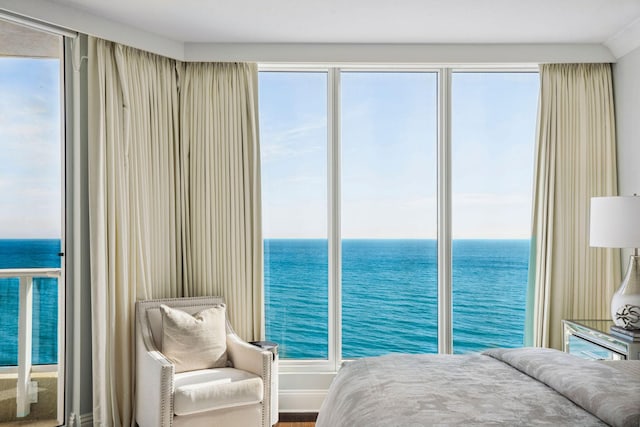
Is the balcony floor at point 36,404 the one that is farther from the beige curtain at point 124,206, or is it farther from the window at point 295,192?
the window at point 295,192

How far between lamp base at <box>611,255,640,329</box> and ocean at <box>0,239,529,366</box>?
96 cm

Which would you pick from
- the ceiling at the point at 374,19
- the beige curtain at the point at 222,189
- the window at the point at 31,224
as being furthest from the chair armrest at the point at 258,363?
the ceiling at the point at 374,19

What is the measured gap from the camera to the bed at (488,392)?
1.76m

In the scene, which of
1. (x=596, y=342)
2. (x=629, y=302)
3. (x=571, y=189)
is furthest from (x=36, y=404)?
(x=571, y=189)

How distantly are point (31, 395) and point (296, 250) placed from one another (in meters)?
2.01

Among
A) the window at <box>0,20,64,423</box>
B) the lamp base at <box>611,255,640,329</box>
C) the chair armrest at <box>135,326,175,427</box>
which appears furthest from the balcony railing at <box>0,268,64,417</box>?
the lamp base at <box>611,255,640,329</box>

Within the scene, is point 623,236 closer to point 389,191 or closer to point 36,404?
point 389,191

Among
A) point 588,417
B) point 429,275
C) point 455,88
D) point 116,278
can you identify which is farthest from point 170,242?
point 588,417

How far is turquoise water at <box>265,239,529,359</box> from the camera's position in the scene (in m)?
4.36

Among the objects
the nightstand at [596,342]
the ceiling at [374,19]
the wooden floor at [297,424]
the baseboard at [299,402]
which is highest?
the ceiling at [374,19]

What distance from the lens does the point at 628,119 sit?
4004 mm

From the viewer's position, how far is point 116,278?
3732mm

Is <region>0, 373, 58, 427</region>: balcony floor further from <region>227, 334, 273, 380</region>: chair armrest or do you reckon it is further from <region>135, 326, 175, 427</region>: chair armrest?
<region>227, 334, 273, 380</region>: chair armrest

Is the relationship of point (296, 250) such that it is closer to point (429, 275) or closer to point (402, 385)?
point (429, 275)
